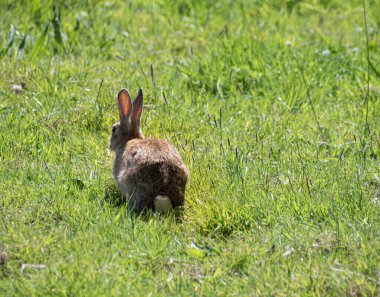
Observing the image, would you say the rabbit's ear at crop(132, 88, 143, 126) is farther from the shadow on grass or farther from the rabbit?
the shadow on grass

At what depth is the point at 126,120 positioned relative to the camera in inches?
244

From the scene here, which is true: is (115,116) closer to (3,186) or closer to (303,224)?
(3,186)

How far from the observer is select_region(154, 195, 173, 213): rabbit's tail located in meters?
5.34

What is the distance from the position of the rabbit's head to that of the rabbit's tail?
904mm

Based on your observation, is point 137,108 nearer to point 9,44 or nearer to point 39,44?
point 39,44

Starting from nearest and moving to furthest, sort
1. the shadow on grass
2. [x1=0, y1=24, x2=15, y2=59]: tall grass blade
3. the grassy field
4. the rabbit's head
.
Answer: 1. the grassy field
2. the shadow on grass
3. the rabbit's head
4. [x1=0, y1=24, x2=15, y2=59]: tall grass blade

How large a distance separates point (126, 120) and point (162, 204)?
1.10m

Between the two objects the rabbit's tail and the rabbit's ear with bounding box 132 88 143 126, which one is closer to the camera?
the rabbit's tail

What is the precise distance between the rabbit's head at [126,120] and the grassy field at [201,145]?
0.20 meters

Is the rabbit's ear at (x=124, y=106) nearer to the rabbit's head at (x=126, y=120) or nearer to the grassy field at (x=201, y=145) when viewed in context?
the rabbit's head at (x=126, y=120)

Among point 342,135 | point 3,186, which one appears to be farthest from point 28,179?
point 342,135

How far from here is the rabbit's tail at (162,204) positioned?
534 centimetres

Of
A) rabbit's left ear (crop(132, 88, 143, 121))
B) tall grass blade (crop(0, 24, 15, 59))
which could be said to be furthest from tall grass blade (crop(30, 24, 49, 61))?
rabbit's left ear (crop(132, 88, 143, 121))

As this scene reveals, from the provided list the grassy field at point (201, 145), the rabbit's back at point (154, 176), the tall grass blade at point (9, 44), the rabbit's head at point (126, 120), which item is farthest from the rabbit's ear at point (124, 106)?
the tall grass blade at point (9, 44)
